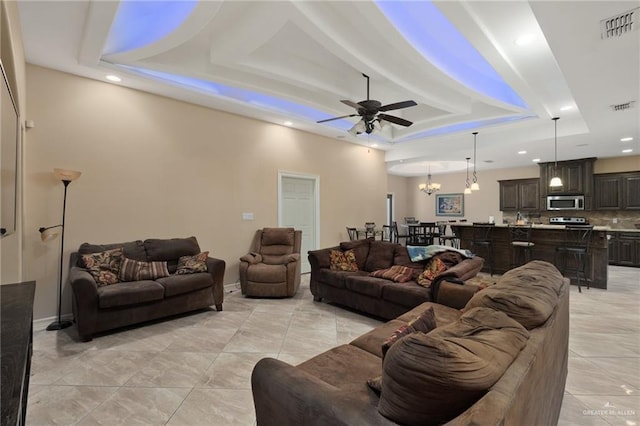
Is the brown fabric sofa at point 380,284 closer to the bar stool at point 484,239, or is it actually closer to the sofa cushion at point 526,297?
the sofa cushion at point 526,297

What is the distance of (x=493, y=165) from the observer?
8.84 m

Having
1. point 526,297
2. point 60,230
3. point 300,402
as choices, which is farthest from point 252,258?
point 526,297

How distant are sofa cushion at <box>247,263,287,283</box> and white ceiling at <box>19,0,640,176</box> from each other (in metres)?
2.56

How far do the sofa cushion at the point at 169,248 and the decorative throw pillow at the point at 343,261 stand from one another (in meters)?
1.94

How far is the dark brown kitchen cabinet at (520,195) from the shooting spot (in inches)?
334

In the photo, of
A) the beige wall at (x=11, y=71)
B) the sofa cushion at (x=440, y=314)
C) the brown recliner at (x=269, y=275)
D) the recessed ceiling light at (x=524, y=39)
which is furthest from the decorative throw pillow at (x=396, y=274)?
the beige wall at (x=11, y=71)

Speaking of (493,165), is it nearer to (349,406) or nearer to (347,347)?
(347,347)

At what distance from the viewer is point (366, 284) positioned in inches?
147

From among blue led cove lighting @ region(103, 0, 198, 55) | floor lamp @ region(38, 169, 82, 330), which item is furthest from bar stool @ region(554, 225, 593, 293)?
floor lamp @ region(38, 169, 82, 330)

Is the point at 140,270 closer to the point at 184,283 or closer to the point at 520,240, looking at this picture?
the point at 184,283

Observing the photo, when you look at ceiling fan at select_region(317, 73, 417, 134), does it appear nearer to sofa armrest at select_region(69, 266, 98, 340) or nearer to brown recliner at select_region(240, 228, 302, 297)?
brown recliner at select_region(240, 228, 302, 297)

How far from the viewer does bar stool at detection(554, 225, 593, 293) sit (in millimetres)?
5141

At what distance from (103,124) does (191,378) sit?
3.37 meters

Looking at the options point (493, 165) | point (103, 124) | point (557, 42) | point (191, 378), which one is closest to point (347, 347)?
point (191, 378)
